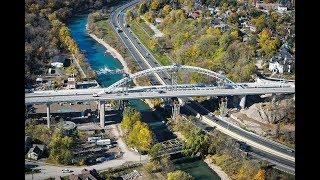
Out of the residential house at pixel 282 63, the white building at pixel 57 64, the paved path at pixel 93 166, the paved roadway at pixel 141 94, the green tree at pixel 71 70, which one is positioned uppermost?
the residential house at pixel 282 63

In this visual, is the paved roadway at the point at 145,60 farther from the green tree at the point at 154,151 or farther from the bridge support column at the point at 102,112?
the bridge support column at the point at 102,112

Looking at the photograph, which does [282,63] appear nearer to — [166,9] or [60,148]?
[60,148]

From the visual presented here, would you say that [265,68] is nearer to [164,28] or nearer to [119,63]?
[119,63]

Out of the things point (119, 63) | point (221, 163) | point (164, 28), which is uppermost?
→ point (164, 28)

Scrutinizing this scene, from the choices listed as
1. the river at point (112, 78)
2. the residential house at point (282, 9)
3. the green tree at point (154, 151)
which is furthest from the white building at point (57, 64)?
the residential house at point (282, 9)

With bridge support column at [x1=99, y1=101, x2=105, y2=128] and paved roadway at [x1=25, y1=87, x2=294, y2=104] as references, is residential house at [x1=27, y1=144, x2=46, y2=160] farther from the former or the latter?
bridge support column at [x1=99, y1=101, x2=105, y2=128]

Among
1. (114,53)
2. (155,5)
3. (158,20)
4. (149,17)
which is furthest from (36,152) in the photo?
(155,5)
